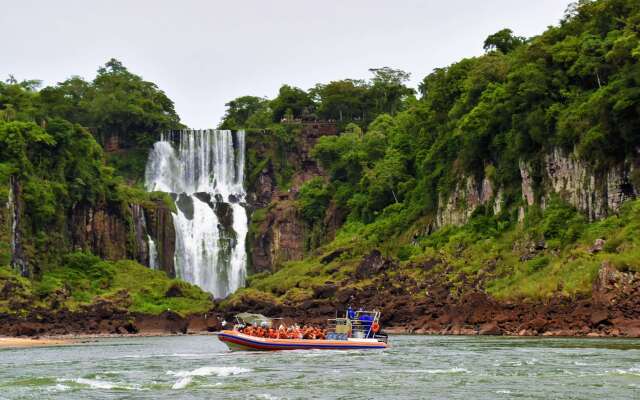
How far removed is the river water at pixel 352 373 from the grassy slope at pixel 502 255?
855 cm

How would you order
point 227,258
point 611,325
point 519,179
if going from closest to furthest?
point 611,325 < point 519,179 < point 227,258

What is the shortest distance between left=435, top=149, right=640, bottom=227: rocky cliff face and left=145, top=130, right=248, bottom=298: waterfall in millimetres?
29844

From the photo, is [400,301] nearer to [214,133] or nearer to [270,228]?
[270,228]

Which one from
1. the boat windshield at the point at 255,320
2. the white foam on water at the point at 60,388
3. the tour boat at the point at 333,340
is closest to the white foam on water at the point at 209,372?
the white foam on water at the point at 60,388

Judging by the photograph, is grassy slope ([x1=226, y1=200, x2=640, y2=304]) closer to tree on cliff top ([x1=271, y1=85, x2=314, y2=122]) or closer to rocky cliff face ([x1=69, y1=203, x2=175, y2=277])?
rocky cliff face ([x1=69, y1=203, x2=175, y2=277])

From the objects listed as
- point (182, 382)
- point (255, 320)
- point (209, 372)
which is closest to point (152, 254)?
point (255, 320)

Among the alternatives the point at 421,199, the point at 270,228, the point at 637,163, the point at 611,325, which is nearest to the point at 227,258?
the point at 270,228

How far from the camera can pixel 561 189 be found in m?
72.4

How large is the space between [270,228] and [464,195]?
99.1ft

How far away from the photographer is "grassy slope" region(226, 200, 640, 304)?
197ft

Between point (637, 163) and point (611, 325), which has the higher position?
point (637, 163)

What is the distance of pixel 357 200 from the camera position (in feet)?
338

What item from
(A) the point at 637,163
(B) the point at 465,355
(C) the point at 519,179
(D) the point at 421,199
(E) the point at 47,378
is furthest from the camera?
(D) the point at 421,199

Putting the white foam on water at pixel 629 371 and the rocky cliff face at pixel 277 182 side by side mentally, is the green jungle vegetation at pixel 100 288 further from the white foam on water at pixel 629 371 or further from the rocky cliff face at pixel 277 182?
the white foam on water at pixel 629 371
